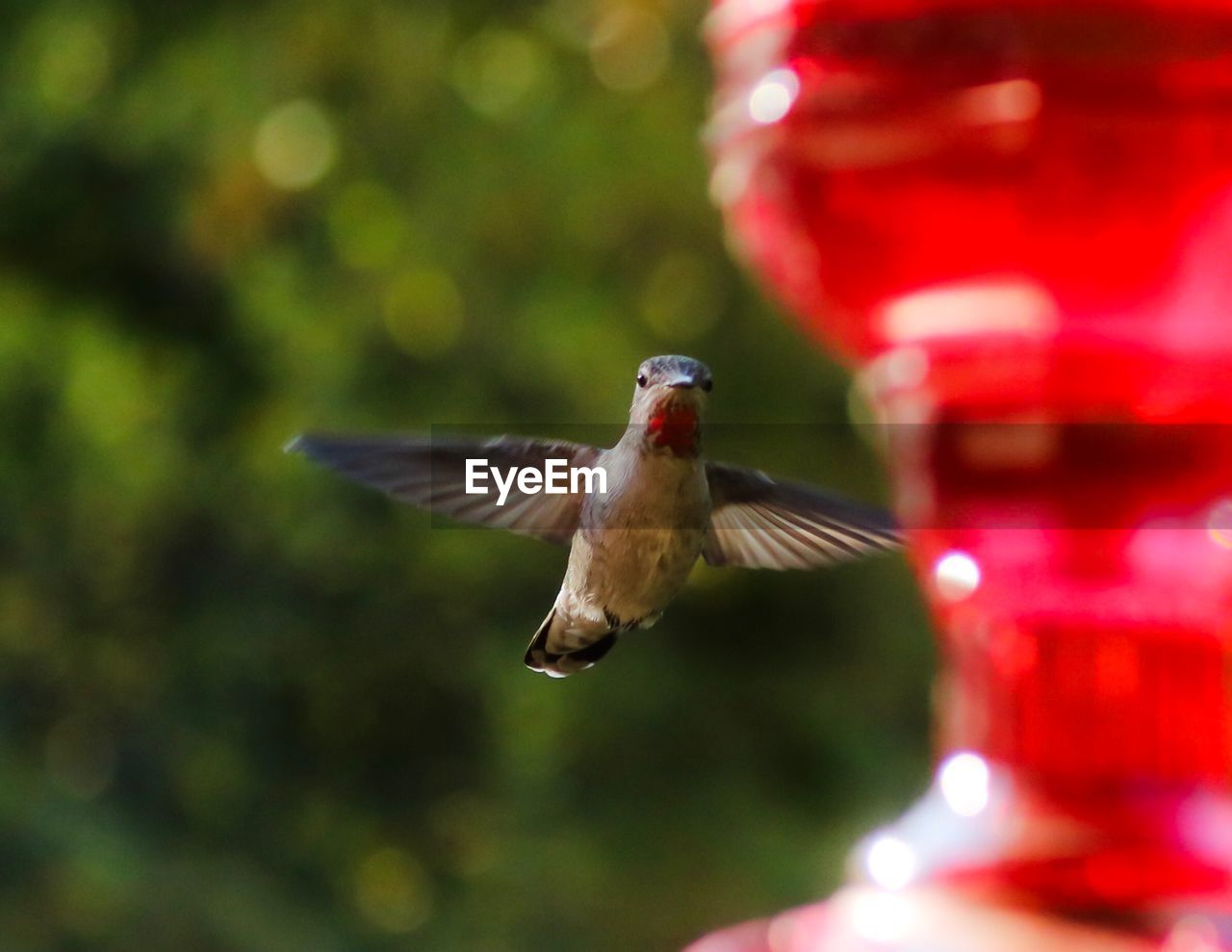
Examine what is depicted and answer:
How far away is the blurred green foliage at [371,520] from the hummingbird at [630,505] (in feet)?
4.12

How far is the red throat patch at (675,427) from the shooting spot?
2.10 ft

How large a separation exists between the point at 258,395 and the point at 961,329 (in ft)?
6.01

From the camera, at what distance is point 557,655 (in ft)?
2.54

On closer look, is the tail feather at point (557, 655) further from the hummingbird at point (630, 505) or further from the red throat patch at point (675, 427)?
the red throat patch at point (675, 427)

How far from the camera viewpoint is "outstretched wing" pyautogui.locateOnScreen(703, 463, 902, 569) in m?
0.67

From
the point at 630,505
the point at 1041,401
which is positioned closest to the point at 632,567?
the point at 630,505

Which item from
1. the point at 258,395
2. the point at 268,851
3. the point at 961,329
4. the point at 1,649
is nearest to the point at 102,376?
the point at 258,395

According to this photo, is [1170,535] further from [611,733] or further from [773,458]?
[611,733]

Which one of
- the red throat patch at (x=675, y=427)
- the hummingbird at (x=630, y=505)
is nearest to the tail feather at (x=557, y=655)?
the hummingbird at (x=630, y=505)

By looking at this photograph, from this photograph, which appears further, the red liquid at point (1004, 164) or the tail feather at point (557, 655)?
the tail feather at point (557, 655)

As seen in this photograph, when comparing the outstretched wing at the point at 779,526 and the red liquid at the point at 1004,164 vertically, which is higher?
the red liquid at the point at 1004,164

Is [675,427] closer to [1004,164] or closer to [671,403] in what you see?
[671,403]

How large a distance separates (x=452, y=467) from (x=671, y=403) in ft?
0.48

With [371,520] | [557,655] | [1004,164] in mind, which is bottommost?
[557,655]
